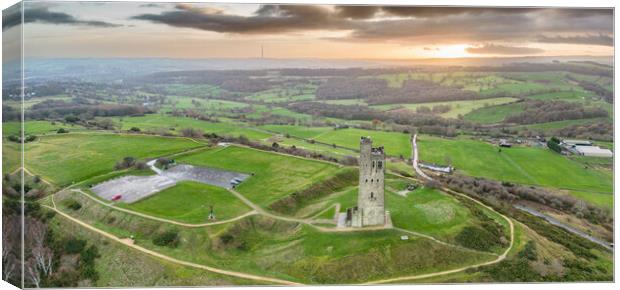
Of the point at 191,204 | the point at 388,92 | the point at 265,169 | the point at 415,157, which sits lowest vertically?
the point at 191,204

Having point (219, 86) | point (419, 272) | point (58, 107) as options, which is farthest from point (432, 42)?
point (58, 107)

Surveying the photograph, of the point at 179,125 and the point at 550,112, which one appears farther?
the point at 179,125

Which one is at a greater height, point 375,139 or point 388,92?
point 388,92

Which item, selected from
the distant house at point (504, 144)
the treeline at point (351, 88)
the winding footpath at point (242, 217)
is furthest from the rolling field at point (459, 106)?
the winding footpath at point (242, 217)

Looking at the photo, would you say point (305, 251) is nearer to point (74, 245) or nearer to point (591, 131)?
point (74, 245)

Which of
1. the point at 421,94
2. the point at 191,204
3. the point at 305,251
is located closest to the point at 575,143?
the point at 421,94

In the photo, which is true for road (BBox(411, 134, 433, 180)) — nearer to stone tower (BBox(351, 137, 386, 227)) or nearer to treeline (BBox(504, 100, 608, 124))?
treeline (BBox(504, 100, 608, 124))

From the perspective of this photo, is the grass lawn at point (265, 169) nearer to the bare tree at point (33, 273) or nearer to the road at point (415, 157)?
the road at point (415, 157)

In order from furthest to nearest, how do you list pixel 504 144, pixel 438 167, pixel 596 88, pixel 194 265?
pixel 504 144 < pixel 438 167 < pixel 596 88 < pixel 194 265
